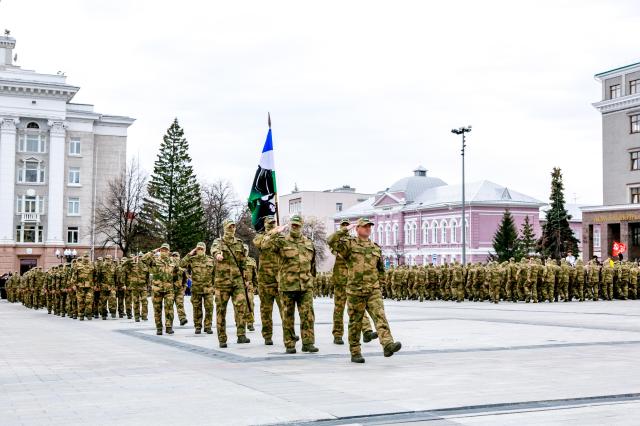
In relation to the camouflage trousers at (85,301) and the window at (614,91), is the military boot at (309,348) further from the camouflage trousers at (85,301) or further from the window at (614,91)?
the window at (614,91)

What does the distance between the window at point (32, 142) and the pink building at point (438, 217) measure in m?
36.9

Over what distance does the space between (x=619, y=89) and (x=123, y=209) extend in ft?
143

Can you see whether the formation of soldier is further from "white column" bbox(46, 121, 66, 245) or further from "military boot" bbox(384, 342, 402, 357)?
"white column" bbox(46, 121, 66, 245)

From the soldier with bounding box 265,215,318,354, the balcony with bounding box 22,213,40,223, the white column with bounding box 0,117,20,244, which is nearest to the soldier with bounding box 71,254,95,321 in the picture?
the soldier with bounding box 265,215,318,354

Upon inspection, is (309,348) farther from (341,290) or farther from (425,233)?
(425,233)

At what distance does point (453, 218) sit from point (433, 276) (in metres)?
48.7

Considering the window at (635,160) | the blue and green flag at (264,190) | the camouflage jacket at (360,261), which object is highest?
the window at (635,160)

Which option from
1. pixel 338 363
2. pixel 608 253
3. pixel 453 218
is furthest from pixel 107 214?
pixel 338 363

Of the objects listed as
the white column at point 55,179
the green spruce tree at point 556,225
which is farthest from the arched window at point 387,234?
the white column at point 55,179

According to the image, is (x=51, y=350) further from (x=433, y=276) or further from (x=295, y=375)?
(x=433, y=276)

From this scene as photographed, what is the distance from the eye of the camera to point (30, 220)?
75438mm

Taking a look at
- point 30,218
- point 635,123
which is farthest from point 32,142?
point 635,123

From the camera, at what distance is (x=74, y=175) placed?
260 feet

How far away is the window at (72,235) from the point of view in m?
78.8
